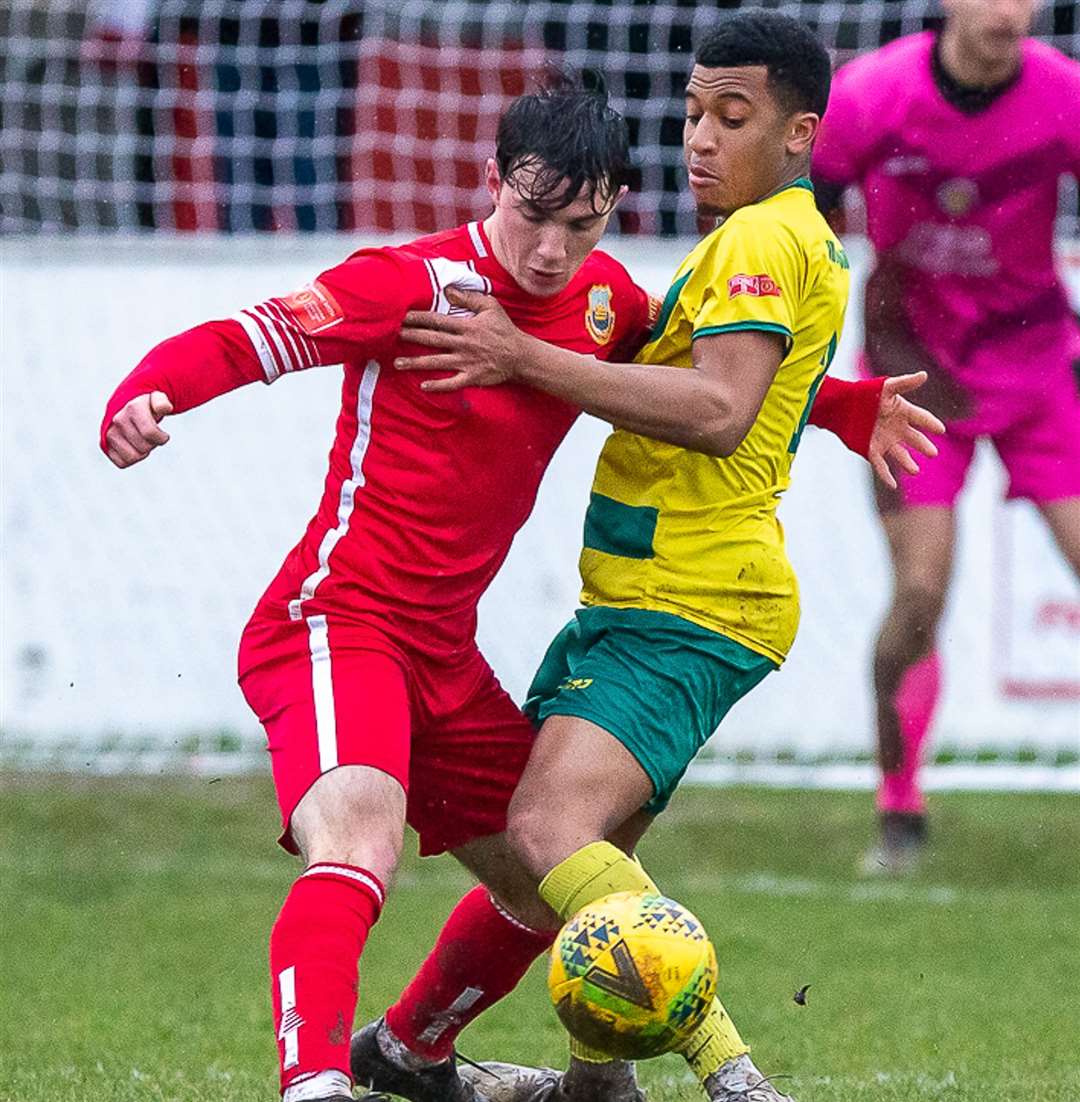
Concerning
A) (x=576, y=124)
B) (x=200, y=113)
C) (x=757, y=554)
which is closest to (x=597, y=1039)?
(x=757, y=554)

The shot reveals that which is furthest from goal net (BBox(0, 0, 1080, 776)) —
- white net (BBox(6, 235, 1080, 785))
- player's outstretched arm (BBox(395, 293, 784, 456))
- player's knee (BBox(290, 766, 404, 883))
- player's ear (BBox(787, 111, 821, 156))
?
player's knee (BBox(290, 766, 404, 883))

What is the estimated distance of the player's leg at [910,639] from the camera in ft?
23.6

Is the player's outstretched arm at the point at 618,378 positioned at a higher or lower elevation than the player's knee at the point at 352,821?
higher

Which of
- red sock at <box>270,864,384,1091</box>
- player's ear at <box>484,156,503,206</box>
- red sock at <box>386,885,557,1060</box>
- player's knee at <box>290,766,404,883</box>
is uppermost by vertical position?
player's ear at <box>484,156,503,206</box>

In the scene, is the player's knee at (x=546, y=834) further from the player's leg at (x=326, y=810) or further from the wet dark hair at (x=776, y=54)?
the wet dark hair at (x=776, y=54)

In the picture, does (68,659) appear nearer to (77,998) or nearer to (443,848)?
(77,998)

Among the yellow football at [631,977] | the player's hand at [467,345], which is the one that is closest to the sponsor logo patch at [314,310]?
the player's hand at [467,345]

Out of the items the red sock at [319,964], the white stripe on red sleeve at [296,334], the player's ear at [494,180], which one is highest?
the player's ear at [494,180]

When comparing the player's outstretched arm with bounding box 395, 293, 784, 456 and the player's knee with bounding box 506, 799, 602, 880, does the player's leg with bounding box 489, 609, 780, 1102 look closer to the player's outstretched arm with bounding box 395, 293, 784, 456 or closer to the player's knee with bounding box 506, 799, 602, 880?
the player's knee with bounding box 506, 799, 602, 880

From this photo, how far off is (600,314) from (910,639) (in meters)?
3.28

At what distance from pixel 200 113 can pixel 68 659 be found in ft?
8.20

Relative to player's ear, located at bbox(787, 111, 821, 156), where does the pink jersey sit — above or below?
below

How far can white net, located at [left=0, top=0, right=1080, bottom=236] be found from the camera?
31.5ft

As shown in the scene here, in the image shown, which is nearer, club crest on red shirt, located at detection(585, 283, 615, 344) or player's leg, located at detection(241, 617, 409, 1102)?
player's leg, located at detection(241, 617, 409, 1102)
